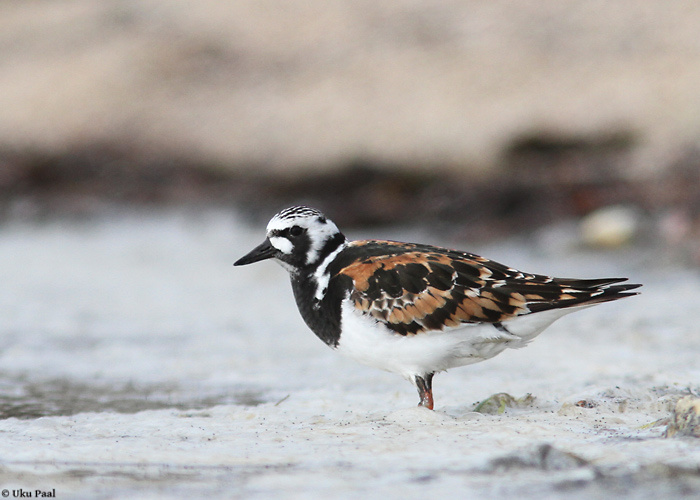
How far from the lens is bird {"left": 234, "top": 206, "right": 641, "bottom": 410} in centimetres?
352

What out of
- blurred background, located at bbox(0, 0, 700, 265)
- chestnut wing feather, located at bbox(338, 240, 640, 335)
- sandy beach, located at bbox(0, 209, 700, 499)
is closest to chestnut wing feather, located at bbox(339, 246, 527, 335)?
chestnut wing feather, located at bbox(338, 240, 640, 335)

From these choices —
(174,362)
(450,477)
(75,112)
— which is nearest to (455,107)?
(75,112)

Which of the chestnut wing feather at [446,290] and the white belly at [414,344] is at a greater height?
the chestnut wing feather at [446,290]

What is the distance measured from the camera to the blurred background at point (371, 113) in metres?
8.98

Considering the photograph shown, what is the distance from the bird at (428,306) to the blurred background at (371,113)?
4290 mm

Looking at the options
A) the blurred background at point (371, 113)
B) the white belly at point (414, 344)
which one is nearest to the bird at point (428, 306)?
the white belly at point (414, 344)

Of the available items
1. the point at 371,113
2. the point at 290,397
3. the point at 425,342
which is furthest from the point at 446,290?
the point at 371,113

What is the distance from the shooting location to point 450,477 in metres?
2.54

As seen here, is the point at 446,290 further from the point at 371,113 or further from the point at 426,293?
the point at 371,113

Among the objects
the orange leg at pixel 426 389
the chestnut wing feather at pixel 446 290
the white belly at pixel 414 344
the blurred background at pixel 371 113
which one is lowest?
the orange leg at pixel 426 389

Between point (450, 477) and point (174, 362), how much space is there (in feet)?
9.89

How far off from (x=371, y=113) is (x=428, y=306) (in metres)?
7.29

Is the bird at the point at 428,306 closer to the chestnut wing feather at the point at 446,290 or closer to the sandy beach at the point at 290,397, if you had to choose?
the chestnut wing feather at the point at 446,290

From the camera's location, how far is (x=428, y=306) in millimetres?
3529
